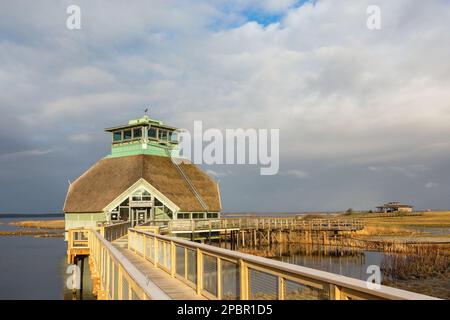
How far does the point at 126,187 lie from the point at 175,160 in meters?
9.61

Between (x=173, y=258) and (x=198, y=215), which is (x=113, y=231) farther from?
(x=198, y=215)

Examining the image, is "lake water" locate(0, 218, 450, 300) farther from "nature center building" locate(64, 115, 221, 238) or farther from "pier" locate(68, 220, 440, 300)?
"pier" locate(68, 220, 440, 300)

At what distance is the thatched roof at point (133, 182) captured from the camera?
46219mm

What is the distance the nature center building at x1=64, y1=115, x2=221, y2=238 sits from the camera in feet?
145

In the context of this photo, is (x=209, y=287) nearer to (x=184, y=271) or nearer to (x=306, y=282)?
Answer: (x=184, y=271)

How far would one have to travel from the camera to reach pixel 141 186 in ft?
145

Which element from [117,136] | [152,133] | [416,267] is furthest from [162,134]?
[416,267]

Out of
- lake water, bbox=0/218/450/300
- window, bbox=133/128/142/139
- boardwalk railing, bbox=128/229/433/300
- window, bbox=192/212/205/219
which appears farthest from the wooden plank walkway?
window, bbox=133/128/142/139

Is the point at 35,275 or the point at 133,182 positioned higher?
the point at 133,182

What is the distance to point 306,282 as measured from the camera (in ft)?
16.5

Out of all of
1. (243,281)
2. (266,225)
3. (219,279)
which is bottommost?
(266,225)

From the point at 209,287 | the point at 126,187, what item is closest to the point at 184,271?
the point at 209,287

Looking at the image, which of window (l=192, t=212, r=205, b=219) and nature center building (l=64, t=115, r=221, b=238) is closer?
nature center building (l=64, t=115, r=221, b=238)

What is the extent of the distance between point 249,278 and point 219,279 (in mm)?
1338
